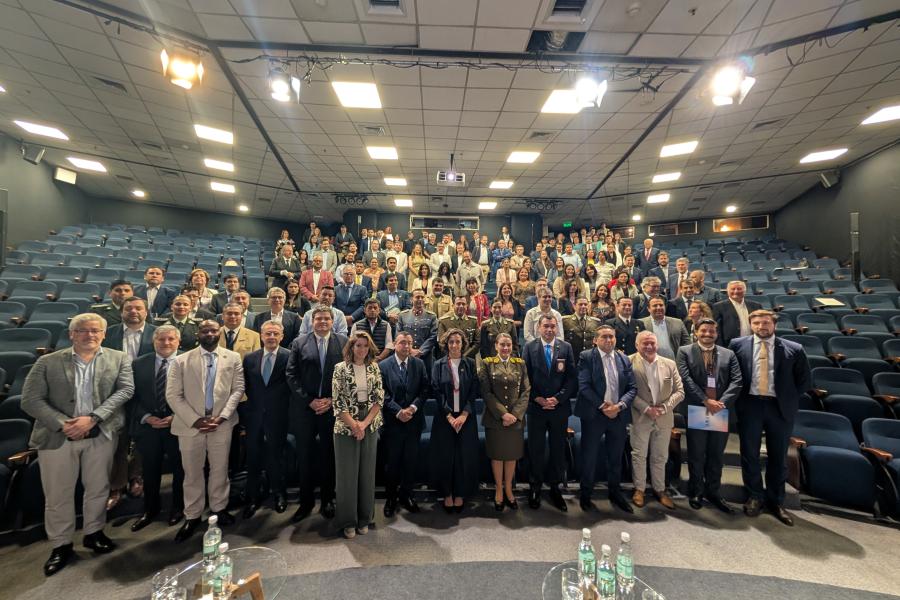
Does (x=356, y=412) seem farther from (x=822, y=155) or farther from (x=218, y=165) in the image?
(x=822, y=155)

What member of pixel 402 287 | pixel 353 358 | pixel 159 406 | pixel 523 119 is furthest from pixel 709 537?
pixel 523 119

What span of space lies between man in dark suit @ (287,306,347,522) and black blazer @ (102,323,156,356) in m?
1.36

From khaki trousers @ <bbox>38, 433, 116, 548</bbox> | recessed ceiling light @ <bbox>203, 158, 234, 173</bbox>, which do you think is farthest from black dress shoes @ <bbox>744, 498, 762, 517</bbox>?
recessed ceiling light @ <bbox>203, 158, 234, 173</bbox>

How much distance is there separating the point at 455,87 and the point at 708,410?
5.06 meters

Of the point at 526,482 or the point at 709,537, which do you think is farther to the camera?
the point at 526,482

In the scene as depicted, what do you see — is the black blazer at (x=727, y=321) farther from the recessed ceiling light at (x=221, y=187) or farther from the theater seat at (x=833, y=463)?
the recessed ceiling light at (x=221, y=187)

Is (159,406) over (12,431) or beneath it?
over

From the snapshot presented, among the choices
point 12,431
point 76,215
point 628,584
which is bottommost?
point 628,584

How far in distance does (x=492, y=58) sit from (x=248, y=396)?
4811 mm

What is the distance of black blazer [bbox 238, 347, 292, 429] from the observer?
2871 millimetres

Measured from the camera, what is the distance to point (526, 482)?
3.41 m

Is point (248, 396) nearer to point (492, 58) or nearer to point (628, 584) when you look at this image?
point (628, 584)

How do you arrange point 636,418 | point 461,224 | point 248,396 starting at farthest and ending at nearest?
1. point 461,224
2. point 636,418
3. point 248,396

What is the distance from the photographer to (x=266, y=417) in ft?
9.44
